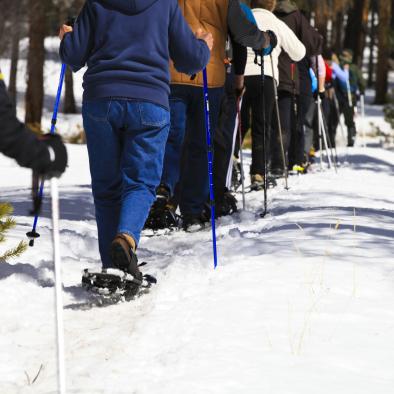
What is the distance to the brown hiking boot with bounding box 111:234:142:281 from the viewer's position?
475cm

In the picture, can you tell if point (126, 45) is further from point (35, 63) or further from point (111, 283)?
point (35, 63)

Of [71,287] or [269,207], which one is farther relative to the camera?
[269,207]

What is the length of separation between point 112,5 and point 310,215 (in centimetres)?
297

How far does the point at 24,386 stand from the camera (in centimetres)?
354

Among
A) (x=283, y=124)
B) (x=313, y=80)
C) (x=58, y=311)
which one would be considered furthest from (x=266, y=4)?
(x=58, y=311)

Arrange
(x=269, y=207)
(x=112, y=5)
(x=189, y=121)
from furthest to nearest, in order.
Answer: (x=269, y=207) < (x=189, y=121) < (x=112, y=5)

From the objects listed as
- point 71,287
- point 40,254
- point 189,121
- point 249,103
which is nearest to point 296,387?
point 71,287

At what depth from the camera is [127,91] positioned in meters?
4.95

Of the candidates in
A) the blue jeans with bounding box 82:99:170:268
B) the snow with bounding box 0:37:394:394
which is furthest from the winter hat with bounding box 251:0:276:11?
the blue jeans with bounding box 82:99:170:268

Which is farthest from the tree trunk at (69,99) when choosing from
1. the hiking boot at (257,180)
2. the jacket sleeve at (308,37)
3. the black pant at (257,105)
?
the black pant at (257,105)

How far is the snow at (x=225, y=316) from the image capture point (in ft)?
11.2

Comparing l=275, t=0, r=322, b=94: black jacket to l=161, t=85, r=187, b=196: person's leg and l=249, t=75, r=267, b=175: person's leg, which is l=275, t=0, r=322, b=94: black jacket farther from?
l=161, t=85, r=187, b=196: person's leg

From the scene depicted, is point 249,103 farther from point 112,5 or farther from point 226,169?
point 112,5

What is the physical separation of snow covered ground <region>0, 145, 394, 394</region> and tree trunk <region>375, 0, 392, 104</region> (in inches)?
1037
